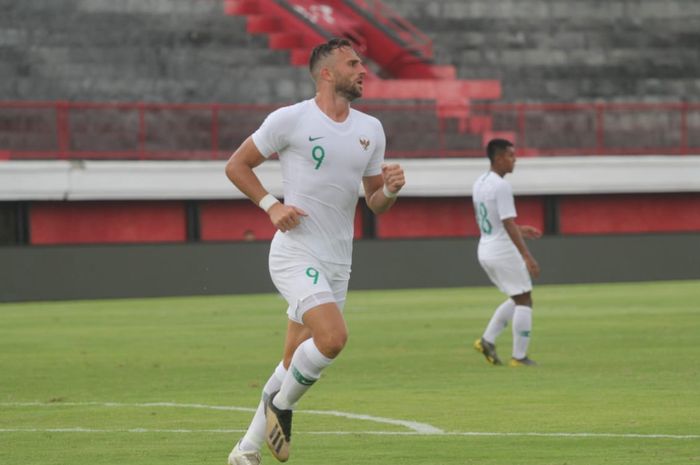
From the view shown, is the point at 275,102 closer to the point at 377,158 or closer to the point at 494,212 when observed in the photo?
the point at 494,212

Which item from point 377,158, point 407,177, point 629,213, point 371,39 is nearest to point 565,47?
point 371,39

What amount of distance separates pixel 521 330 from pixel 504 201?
1.26 metres

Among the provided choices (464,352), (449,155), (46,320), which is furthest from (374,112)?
(464,352)

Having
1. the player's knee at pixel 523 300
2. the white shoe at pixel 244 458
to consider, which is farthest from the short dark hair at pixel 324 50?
the player's knee at pixel 523 300

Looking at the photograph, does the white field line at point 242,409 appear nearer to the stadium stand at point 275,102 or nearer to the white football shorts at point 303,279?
the white football shorts at point 303,279

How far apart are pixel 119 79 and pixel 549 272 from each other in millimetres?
11126

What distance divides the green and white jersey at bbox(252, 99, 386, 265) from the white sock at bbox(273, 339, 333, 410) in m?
0.60

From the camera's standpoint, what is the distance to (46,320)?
80.4 ft

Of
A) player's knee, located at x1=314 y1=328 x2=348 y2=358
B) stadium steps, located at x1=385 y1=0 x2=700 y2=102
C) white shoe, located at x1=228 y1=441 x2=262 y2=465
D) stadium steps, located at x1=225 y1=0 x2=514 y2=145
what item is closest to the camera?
player's knee, located at x1=314 y1=328 x2=348 y2=358

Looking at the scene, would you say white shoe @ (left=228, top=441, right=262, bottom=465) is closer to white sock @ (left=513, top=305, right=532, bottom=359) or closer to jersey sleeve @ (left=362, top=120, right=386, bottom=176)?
jersey sleeve @ (left=362, top=120, right=386, bottom=176)

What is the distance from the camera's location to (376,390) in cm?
1312

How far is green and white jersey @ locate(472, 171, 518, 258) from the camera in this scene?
50.6ft

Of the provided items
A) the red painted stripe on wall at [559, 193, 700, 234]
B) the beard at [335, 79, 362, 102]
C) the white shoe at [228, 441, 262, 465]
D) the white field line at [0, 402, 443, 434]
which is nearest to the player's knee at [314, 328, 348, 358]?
the white shoe at [228, 441, 262, 465]

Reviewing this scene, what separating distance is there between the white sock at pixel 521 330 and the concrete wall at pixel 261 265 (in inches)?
663
